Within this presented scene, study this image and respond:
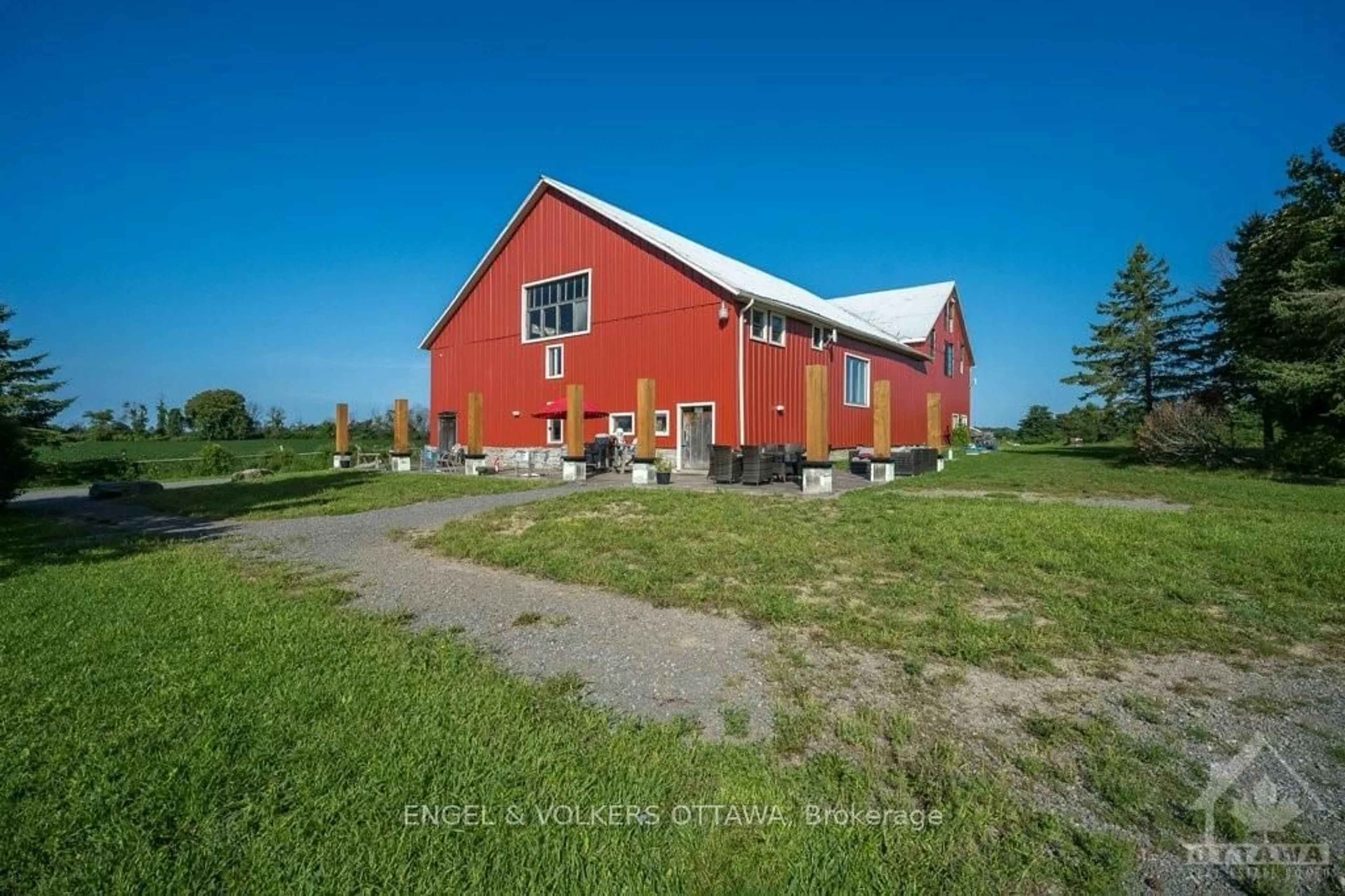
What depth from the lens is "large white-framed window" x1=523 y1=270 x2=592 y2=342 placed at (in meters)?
21.4

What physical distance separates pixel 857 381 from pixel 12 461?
23965 mm

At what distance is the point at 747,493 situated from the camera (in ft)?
36.9

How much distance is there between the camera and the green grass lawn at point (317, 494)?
10.8 metres

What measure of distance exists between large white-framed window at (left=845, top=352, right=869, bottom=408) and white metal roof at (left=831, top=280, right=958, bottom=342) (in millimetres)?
7028

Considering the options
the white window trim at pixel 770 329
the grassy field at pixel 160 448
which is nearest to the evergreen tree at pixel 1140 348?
the white window trim at pixel 770 329

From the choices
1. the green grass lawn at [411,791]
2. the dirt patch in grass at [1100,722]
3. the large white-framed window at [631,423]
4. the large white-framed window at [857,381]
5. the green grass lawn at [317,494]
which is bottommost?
the dirt patch in grass at [1100,722]

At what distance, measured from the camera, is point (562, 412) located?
19781 millimetres

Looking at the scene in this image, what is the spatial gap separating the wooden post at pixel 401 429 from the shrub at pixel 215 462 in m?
9.60

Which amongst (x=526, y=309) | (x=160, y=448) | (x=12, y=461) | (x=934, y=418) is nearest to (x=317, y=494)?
(x=12, y=461)

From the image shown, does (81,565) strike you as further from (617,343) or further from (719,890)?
(617,343)

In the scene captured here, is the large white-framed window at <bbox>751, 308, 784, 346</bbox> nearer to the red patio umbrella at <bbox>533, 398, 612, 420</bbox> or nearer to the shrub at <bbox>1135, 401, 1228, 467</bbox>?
the red patio umbrella at <bbox>533, 398, 612, 420</bbox>

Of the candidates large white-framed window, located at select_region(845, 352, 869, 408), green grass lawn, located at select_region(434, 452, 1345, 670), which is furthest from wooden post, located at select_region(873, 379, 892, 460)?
large white-framed window, located at select_region(845, 352, 869, 408)

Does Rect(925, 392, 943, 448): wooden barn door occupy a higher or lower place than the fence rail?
higher

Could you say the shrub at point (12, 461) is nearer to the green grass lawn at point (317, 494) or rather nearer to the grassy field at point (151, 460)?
the green grass lawn at point (317, 494)
